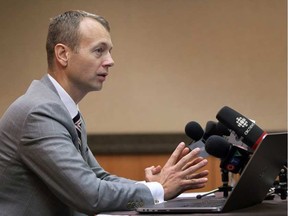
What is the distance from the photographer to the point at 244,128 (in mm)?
1776

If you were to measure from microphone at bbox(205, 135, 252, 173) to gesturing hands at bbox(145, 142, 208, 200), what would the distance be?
7 centimetres

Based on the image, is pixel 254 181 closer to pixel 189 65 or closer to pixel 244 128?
pixel 244 128

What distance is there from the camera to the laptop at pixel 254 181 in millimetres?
1548

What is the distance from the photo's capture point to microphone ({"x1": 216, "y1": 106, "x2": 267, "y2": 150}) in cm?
175

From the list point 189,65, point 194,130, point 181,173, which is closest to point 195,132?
point 194,130

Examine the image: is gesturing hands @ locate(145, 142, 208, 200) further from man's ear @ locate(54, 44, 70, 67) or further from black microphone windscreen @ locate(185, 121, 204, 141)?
man's ear @ locate(54, 44, 70, 67)

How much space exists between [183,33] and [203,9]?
0.23 metres

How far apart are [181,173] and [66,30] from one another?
730mm

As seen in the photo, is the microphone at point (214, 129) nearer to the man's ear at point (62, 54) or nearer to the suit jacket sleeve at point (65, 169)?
the suit jacket sleeve at point (65, 169)

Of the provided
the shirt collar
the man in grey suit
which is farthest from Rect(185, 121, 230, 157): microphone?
the shirt collar

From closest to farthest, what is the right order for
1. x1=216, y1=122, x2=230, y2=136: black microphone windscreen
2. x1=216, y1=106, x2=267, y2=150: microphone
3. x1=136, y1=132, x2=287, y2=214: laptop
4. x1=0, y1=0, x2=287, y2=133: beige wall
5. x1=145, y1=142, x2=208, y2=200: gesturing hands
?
x1=136, y1=132, x2=287, y2=214: laptop
x1=216, y1=106, x2=267, y2=150: microphone
x1=145, y1=142, x2=208, y2=200: gesturing hands
x1=216, y1=122, x2=230, y2=136: black microphone windscreen
x1=0, y1=0, x2=287, y2=133: beige wall

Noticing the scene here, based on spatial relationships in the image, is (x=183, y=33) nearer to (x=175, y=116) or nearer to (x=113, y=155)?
(x=175, y=116)

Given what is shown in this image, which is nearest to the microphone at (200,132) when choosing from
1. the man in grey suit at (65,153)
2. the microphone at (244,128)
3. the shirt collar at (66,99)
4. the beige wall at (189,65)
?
the man in grey suit at (65,153)

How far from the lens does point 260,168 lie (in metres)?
1.66
